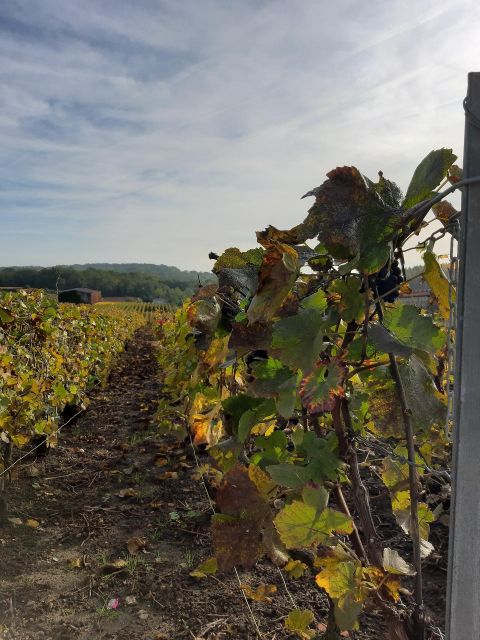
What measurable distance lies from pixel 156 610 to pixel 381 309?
7.20ft

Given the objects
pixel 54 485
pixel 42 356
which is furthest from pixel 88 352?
pixel 54 485

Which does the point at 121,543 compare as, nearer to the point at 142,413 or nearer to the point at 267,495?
the point at 267,495

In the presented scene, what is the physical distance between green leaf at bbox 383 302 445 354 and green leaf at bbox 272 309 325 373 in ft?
0.61

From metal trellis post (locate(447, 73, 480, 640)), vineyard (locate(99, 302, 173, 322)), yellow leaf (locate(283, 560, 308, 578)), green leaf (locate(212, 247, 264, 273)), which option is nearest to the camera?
metal trellis post (locate(447, 73, 480, 640))

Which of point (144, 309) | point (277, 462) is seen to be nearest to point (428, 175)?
point (277, 462)

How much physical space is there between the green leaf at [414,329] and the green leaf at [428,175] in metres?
0.23

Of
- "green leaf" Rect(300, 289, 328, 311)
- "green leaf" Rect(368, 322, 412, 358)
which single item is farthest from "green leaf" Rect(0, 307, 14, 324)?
"green leaf" Rect(368, 322, 412, 358)

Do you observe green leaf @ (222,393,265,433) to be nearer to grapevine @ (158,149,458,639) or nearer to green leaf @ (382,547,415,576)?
grapevine @ (158,149,458,639)

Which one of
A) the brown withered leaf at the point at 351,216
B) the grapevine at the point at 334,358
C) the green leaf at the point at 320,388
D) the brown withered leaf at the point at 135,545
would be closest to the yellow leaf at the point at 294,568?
the grapevine at the point at 334,358

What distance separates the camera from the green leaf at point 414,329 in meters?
1.16

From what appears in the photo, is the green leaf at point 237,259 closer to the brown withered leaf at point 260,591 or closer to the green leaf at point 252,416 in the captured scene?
the green leaf at point 252,416

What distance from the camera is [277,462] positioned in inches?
61.4

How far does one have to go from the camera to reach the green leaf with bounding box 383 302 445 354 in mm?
1158

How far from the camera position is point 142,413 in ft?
24.8
